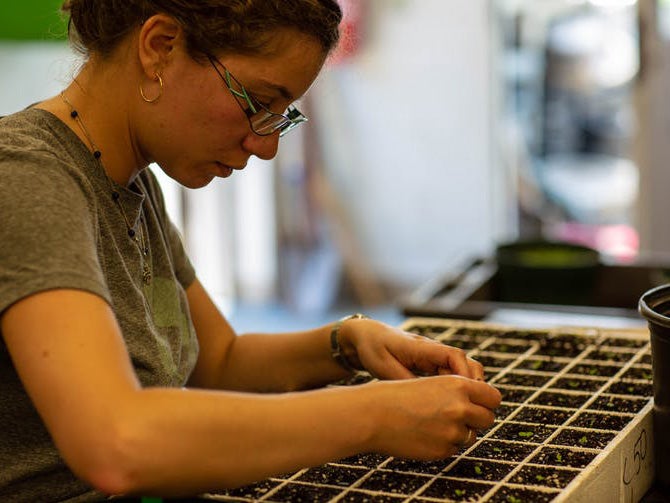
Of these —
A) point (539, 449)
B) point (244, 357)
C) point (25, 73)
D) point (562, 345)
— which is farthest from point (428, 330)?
point (25, 73)

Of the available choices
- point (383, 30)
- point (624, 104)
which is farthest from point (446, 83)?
point (624, 104)

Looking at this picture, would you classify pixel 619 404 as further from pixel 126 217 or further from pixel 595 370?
pixel 126 217

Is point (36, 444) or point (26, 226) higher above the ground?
point (26, 226)

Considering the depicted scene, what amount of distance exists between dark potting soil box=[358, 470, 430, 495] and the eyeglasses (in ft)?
1.50

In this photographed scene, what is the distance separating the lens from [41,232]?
999 millimetres

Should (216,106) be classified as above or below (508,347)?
above

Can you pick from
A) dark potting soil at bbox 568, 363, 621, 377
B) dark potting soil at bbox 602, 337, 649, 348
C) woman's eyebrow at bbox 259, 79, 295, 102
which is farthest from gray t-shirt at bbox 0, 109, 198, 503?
dark potting soil at bbox 602, 337, 649, 348

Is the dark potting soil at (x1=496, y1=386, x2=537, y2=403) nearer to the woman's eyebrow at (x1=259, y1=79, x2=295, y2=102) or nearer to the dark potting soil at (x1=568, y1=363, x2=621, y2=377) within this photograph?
the dark potting soil at (x1=568, y1=363, x2=621, y2=377)

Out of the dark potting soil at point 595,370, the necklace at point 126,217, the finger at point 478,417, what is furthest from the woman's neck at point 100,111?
the dark potting soil at point 595,370

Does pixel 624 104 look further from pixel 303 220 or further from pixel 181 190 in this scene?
pixel 181 190

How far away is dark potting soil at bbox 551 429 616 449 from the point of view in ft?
3.96

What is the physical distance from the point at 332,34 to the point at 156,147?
27cm

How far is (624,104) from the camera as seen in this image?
14.2 ft

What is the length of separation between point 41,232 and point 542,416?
71cm
